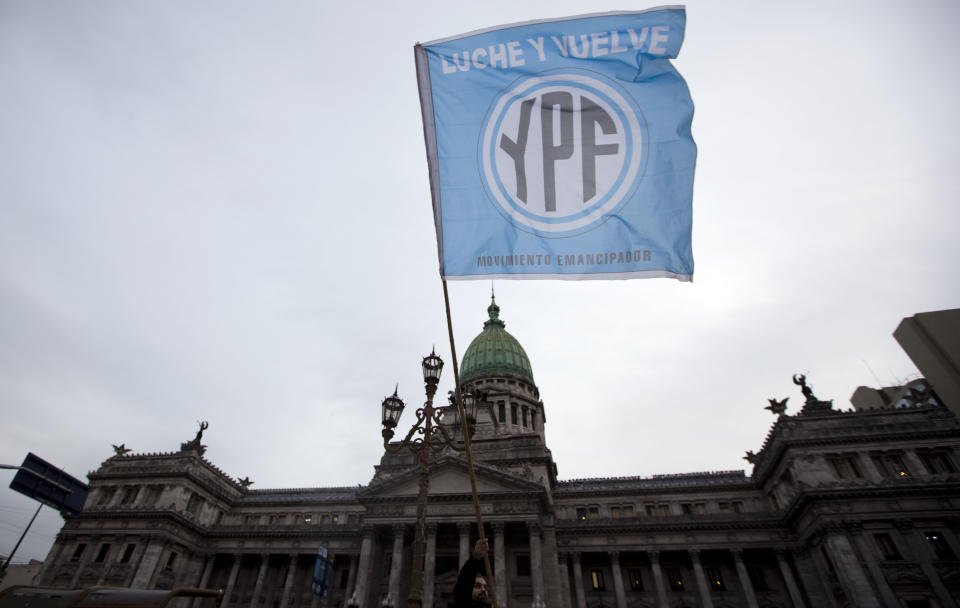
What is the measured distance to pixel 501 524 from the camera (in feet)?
125

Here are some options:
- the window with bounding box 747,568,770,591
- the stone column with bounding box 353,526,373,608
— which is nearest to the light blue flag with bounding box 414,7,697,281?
the stone column with bounding box 353,526,373,608

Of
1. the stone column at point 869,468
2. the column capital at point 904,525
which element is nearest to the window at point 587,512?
the stone column at point 869,468

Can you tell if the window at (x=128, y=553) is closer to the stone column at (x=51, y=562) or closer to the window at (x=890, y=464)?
the stone column at (x=51, y=562)

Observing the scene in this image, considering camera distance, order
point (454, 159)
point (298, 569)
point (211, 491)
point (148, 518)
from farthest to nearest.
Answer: point (211, 491) < point (298, 569) < point (148, 518) < point (454, 159)

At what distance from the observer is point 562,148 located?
977 centimetres

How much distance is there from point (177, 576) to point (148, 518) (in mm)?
6280

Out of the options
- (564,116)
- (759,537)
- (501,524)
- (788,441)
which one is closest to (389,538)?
(501,524)

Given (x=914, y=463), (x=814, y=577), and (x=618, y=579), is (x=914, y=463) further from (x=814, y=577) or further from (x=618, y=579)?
(x=618, y=579)

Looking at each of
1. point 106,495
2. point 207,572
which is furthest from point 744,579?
point 106,495

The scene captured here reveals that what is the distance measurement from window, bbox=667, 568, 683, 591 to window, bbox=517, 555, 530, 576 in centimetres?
1291

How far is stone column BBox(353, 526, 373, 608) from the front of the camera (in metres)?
37.1

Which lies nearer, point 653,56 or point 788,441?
point 653,56

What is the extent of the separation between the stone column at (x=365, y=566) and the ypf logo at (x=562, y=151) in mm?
37417

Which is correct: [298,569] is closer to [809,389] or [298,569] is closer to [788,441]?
[788,441]
